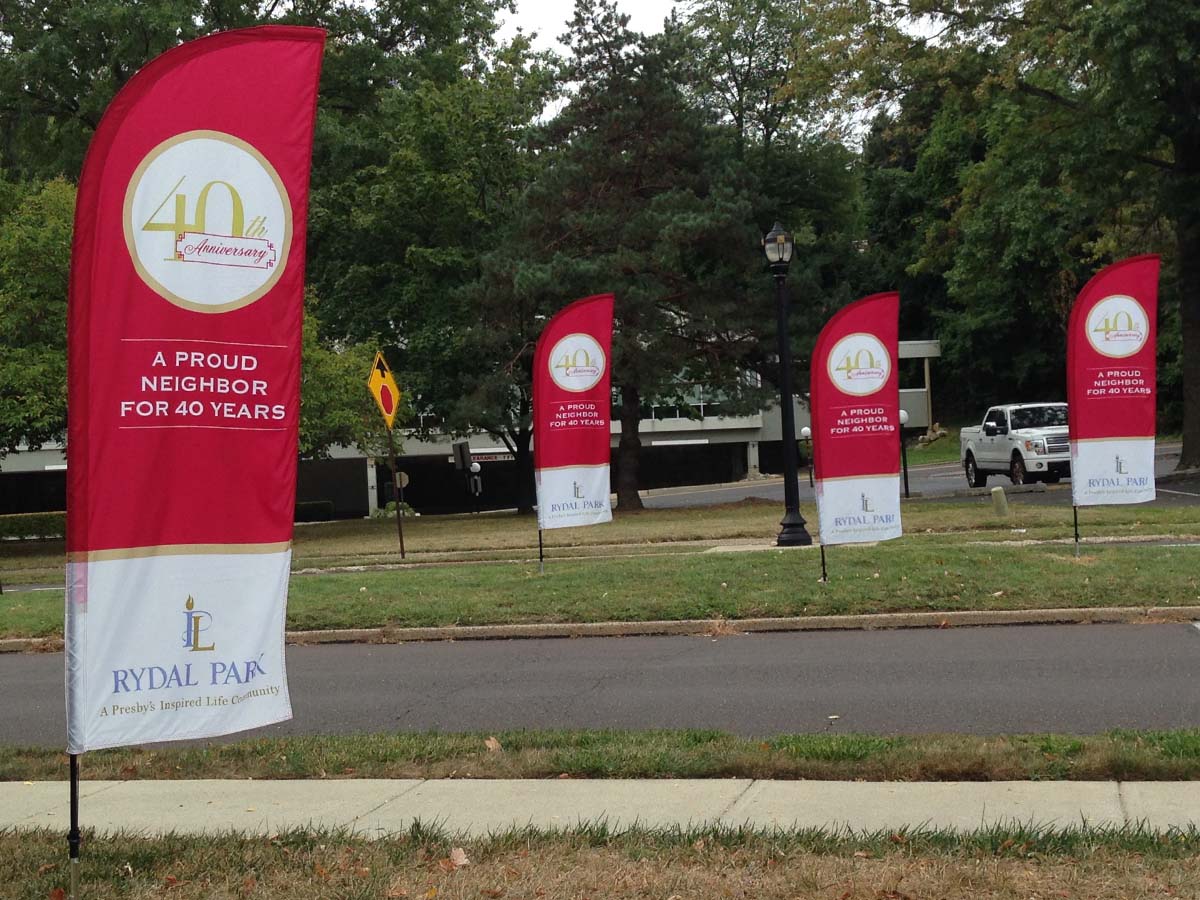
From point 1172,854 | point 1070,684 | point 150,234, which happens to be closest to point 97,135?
point 150,234

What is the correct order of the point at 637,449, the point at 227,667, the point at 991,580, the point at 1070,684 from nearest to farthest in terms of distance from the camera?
the point at 227,667 → the point at 1070,684 → the point at 991,580 → the point at 637,449

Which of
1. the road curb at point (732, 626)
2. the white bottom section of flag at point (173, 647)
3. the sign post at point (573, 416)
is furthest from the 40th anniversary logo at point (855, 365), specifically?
the white bottom section of flag at point (173, 647)

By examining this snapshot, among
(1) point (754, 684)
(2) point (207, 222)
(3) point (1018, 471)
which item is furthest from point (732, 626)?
(3) point (1018, 471)

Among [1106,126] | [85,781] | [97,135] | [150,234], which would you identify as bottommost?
[85,781]

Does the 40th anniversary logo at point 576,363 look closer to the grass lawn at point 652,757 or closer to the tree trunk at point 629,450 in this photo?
the grass lawn at point 652,757

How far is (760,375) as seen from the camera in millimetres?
37156

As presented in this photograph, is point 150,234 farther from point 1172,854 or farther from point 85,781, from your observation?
point 1172,854

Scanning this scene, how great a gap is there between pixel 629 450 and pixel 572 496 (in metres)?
20.2

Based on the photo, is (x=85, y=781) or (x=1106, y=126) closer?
(x=85, y=781)

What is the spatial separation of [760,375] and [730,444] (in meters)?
26.4

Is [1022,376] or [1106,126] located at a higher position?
[1106,126]

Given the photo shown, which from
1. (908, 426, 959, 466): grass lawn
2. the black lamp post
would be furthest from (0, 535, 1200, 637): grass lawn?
(908, 426, 959, 466): grass lawn

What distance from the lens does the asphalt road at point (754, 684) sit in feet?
27.8

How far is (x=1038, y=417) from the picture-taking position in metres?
30.4
